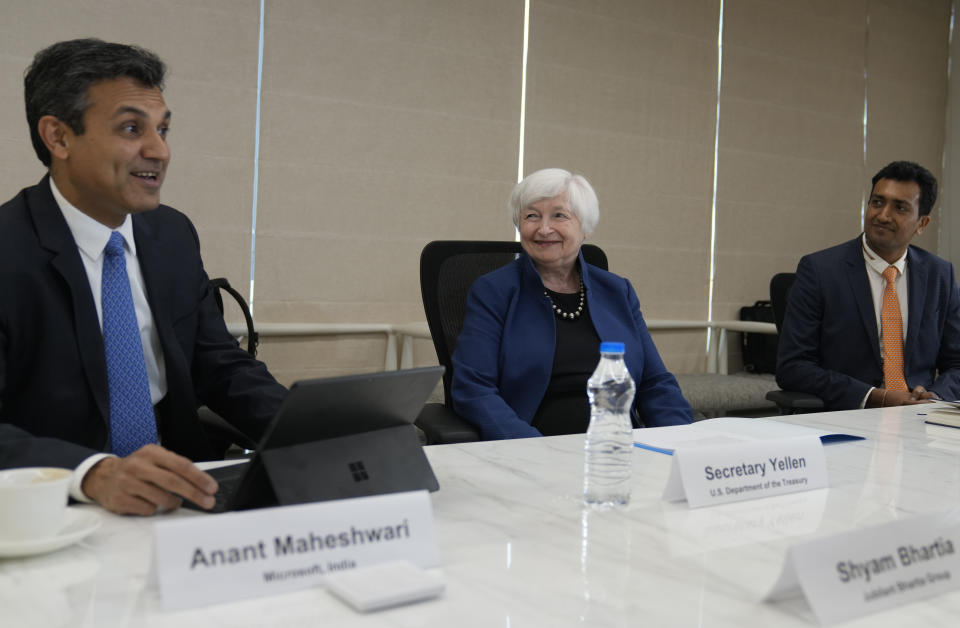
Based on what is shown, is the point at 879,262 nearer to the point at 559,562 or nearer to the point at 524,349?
the point at 524,349

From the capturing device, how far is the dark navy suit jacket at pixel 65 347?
4.96 feet

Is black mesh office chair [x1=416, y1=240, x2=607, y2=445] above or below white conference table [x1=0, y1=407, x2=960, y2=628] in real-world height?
above

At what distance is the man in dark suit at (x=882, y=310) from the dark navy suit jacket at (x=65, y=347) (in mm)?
2009

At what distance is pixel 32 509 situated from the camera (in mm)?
863

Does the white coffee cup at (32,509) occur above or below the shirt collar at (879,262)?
below

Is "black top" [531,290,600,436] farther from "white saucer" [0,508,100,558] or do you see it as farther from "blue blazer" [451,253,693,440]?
"white saucer" [0,508,100,558]

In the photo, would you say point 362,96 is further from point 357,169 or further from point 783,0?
point 783,0

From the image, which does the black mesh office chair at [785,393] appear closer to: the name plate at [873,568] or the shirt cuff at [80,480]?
the name plate at [873,568]

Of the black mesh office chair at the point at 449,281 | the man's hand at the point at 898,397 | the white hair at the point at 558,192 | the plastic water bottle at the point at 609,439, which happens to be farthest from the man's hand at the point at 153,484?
the man's hand at the point at 898,397

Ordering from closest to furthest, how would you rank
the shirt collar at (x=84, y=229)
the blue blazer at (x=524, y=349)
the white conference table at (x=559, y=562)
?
the white conference table at (x=559, y=562) → the shirt collar at (x=84, y=229) → the blue blazer at (x=524, y=349)

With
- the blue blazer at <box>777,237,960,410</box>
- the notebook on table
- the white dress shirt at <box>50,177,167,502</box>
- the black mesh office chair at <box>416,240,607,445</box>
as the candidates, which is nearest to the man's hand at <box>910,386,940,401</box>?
the blue blazer at <box>777,237,960,410</box>

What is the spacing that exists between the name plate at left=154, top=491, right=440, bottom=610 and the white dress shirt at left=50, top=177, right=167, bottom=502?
0.94 metres

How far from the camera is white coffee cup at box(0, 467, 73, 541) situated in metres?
0.85

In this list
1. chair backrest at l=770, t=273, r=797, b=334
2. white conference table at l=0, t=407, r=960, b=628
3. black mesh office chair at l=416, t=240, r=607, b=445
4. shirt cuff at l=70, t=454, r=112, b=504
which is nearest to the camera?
white conference table at l=0, t=407, r=960, b=628
